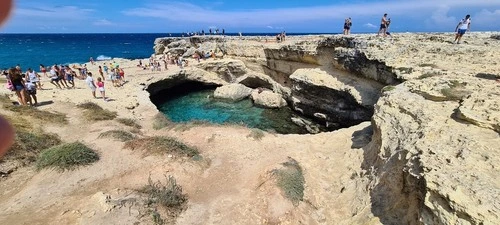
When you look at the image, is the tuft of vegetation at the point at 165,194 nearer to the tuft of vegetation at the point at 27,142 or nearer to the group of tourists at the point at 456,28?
the tuft of vegetation at the point at 27,142

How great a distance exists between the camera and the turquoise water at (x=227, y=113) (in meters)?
21.6

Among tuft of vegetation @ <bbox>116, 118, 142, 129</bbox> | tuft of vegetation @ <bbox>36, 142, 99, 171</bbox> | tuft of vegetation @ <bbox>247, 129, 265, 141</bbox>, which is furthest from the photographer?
tuft of vegetation @ <bbox>116, 118, 142, 129</bbox>

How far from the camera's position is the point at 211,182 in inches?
407

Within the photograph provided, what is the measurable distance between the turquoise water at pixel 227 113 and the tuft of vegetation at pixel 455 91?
11473mm

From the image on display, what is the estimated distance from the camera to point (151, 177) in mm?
9945

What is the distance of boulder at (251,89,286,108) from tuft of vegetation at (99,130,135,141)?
575 inches

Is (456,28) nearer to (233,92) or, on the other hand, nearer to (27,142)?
(233,92)

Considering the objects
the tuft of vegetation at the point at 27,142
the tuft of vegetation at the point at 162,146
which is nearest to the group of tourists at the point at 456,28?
the tuft of vegetation at the point at 162,146

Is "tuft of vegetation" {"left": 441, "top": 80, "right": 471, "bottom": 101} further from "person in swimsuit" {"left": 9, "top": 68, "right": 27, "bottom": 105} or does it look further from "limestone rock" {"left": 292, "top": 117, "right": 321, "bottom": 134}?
"person in swimsuit" {"left": 9, "top": 68, "right": 27, "bottom": 105}

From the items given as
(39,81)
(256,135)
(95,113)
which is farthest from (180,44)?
(256,135)

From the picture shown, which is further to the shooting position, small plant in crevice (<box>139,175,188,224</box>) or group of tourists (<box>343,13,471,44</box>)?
group of tourists (<box>343,13,471,44</box>)

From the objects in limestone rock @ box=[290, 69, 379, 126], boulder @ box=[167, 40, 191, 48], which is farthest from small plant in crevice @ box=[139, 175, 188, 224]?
boulder @ box=[167, 40, 191, 48]

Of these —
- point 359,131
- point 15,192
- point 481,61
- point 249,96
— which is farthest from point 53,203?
point 249,96

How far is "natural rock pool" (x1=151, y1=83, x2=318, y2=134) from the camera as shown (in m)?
21.6
